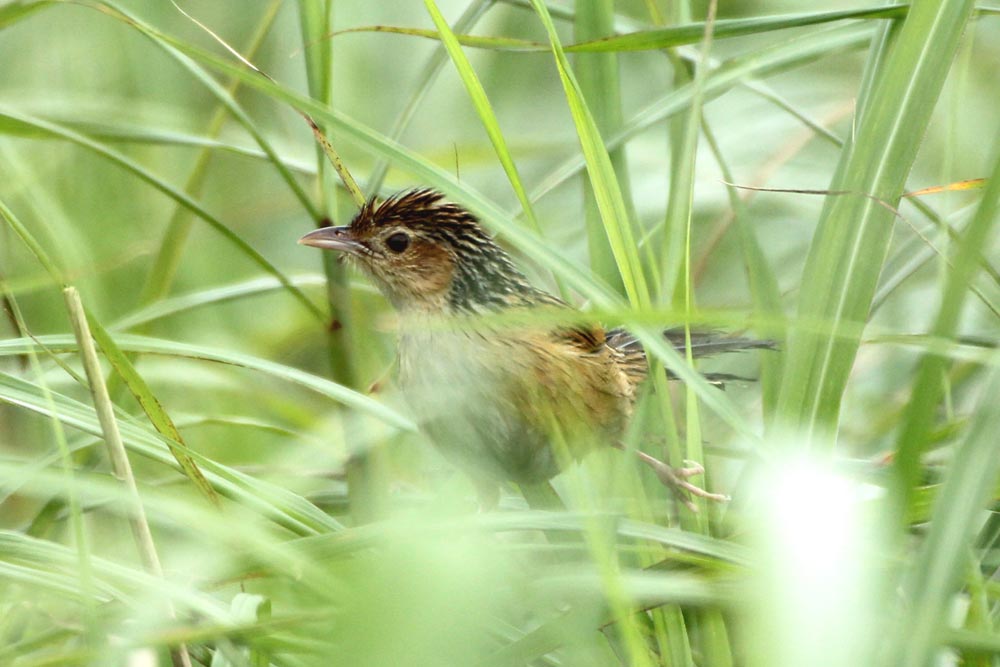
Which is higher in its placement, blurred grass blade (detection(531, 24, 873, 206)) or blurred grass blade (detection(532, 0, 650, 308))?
blurred grass blade (detection(531, 24, 873, 206))

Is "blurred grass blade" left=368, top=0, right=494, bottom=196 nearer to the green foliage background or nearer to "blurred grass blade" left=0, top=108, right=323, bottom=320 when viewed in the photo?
the green foliage background

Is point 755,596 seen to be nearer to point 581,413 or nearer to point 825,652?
point 825,652

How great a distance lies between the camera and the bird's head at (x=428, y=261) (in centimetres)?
297

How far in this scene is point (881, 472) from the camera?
6.32ft

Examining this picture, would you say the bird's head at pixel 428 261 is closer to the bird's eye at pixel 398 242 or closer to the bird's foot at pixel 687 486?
the bird's eye at pixel 398 242

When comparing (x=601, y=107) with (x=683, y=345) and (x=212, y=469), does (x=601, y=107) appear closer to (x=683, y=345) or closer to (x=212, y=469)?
(x=683, y=345)

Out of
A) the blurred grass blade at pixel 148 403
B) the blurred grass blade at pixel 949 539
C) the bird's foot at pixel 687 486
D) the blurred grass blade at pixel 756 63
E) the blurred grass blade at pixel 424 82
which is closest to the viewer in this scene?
the blurred grass blade at pixel 949 539

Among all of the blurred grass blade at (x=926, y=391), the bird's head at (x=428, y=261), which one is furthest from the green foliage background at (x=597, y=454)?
the bird's head at (x=428, y=261)

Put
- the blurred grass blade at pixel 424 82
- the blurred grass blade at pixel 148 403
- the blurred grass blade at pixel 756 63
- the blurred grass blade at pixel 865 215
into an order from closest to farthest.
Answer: the blurred grass blade at pixel 865 215 → the blurred grass blade at pixel 148 403 → the blurred grass blade at pixel 756 63 → the blurred grass blade at pixel 424 82

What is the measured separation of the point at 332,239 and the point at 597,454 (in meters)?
0.84

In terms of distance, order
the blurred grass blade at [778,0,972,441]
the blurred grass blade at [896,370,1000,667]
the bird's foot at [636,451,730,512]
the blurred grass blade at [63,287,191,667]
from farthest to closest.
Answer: the bird's foot at [636,451,730,512], the blurred grass blade at [778,0,972,441], the blurred grass blade at [63,287,191,667], the blurred grass blade at [896,370,1000,667]

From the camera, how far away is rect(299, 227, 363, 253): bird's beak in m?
2.73

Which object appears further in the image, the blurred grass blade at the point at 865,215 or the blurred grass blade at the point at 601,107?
the blurred grass blade at the point at 601,107

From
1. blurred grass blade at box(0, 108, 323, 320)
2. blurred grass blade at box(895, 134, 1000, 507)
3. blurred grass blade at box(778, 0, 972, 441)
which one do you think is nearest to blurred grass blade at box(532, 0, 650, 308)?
blurred grass blade at box(778, 0, 972, 441)
